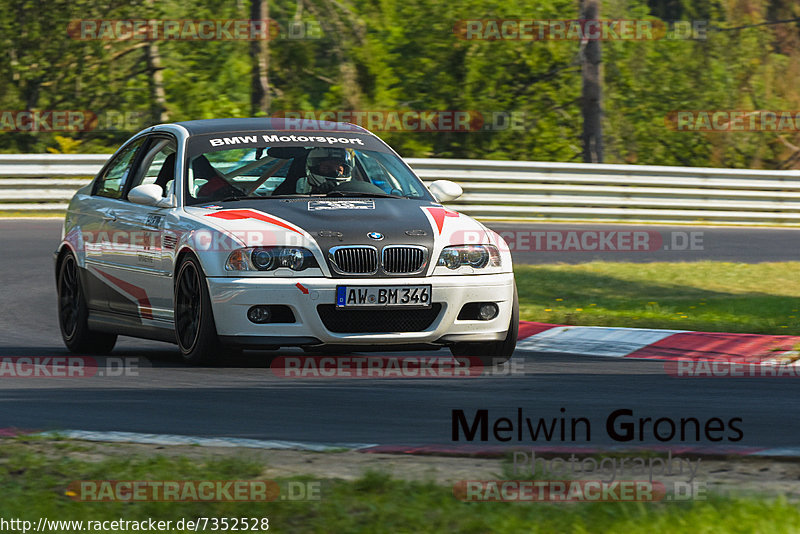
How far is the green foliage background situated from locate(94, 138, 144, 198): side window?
47.5 feet

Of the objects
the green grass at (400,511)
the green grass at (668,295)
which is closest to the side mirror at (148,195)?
the green grass at (400,511)

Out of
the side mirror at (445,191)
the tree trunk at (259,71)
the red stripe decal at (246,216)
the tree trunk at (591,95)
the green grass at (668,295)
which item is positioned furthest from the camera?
the tree trunk at (259,71)

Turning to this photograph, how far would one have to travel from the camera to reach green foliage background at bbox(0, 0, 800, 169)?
963 inches

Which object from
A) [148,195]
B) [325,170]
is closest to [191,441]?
[148,195]

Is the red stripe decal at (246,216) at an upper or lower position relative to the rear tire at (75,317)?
upper

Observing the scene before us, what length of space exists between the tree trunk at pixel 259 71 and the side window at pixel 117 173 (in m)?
14.7

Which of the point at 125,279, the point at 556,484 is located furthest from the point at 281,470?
the point at 125,279

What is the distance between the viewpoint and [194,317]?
817 cm

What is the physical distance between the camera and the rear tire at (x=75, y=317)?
954cm

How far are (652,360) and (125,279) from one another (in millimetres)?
3562

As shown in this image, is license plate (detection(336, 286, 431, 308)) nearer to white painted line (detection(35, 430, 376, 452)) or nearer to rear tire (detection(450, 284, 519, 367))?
rear tire (detection(450, 284, 519, 367))

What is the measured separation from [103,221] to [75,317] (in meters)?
0.72

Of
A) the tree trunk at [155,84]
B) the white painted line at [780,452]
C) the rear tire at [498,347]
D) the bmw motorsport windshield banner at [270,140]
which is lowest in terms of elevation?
the rear tire at [498,347]

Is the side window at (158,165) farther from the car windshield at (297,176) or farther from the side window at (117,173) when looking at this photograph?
the car windshield at (297,176)
